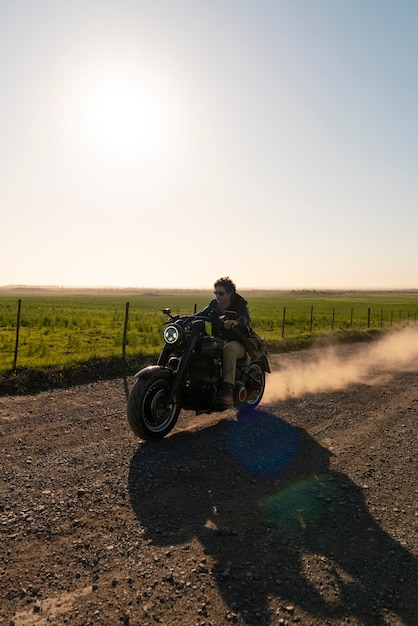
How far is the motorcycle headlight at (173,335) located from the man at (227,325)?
2.81ft

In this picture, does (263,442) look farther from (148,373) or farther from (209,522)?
(209,522)

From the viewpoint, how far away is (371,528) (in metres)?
4.32

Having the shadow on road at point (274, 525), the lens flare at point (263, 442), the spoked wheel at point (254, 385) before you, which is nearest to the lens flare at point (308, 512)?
the shadow on road at point (274, 525)

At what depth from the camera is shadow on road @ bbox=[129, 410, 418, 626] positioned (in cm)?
332

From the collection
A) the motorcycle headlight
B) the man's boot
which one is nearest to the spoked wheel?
the man's boot

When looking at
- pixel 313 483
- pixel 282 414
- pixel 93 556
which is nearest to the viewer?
pixel 93 556

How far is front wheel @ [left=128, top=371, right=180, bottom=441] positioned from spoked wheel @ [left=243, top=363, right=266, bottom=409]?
6.28ft

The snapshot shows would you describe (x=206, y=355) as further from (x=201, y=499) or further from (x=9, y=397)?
(x=9, y=397)

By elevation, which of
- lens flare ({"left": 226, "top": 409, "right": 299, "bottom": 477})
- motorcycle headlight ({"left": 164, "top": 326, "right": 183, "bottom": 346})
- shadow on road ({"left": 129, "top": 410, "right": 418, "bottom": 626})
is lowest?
shadow on road ({"left": 129, "top": 410, "right": 418, "bottom": 626})

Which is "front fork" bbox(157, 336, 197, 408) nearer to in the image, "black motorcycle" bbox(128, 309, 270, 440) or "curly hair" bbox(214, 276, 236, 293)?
"black motorcycle" bbox(128, 309, 270, 440)

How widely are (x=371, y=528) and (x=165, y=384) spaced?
129 inches

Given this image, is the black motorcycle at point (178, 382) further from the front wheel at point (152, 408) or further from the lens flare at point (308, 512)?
the lens flare at point (308, 512)

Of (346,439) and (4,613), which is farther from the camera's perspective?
(346,439)

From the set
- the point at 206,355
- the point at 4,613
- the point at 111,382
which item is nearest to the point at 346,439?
the point at 206,355
